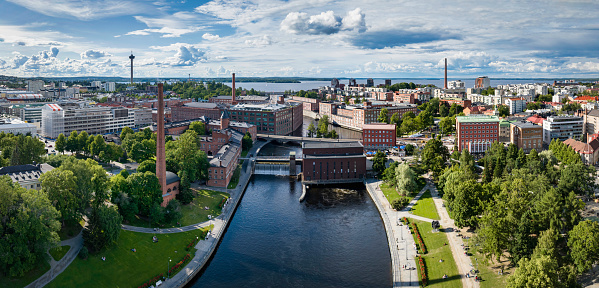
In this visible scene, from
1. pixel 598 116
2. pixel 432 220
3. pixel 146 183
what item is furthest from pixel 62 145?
pixel 598 116

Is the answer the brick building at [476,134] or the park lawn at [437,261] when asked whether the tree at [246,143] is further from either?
the park lawn at [437,261]

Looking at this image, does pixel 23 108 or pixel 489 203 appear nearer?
pixel 489 203

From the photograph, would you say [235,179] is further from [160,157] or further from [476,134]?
[476,134]

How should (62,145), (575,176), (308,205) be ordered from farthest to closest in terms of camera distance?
(62,145), (308,205), (575,176)

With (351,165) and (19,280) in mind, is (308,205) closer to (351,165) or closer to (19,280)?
(351,165)

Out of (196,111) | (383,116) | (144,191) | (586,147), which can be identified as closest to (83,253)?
(144,191)

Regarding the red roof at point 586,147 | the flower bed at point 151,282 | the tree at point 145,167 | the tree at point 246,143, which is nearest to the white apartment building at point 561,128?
the red roof at point 586,147
